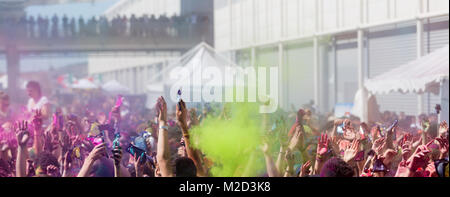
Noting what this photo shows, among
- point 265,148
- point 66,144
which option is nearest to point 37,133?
point 66,144

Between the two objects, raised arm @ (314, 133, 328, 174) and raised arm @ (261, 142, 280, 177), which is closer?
raised arm @ (261, 142, 280, 177)

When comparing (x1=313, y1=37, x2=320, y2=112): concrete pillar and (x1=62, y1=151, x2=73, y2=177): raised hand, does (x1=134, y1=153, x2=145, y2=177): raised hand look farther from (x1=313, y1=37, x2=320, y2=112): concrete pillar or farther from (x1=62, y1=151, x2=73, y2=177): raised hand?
(x1=313, y1=37, x2=320, y2=112): concrete pillar

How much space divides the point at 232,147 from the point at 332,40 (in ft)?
71.9

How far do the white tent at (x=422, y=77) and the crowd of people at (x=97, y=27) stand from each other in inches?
929

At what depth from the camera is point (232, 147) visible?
6.16 metres

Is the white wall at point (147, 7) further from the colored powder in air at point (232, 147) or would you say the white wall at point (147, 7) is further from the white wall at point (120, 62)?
the colored powder in air at point (232, 147)

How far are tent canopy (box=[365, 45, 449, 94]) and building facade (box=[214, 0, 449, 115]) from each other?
11.1 ft

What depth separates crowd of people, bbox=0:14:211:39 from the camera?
1475 inches

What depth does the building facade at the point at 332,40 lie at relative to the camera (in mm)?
19891

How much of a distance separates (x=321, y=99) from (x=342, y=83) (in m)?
1.49

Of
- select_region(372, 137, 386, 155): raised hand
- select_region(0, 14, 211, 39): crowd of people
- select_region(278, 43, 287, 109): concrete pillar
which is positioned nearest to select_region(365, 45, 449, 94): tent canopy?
select_region(372, 137, 386, 155): raised hand

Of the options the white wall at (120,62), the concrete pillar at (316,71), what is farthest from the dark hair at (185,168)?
the white wall at (120,62)
